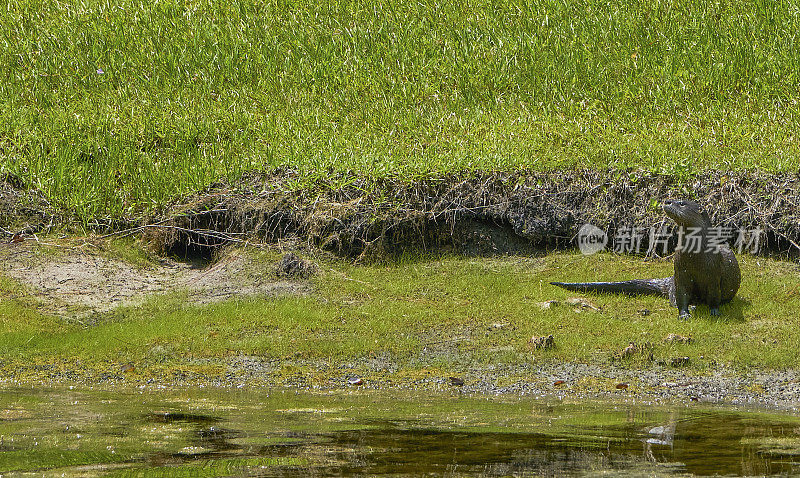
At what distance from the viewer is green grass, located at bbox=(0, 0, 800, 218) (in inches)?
328

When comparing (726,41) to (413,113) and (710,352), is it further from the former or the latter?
(710,352)

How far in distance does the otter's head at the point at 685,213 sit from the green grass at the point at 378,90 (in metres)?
1.49

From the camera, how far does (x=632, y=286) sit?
6691 mm

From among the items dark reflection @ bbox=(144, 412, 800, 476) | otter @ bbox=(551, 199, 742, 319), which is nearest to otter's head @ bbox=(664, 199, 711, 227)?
otter @ bbox=(551, 199, 742, 319)

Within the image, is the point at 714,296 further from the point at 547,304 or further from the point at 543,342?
the point at 543,342

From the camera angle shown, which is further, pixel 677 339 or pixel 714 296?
pixel 714 296

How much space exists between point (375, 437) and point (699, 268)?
3433mm

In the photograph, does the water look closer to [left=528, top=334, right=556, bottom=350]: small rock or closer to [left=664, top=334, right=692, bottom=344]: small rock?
[left=528, top=334, right=556, bottom=350]: small rock

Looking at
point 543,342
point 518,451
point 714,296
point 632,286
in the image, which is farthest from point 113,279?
point 518,451

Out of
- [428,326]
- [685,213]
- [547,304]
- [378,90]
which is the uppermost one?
[378,90]

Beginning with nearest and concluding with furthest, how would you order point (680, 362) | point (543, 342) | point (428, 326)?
1. point (680, 362)
2. point (543, 342)
3. point (428, 326)

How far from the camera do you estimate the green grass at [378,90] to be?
27.3ft

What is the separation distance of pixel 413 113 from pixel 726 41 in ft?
12.6

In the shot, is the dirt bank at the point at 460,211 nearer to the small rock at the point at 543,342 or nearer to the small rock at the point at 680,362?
the small rock at the point at 543,342
